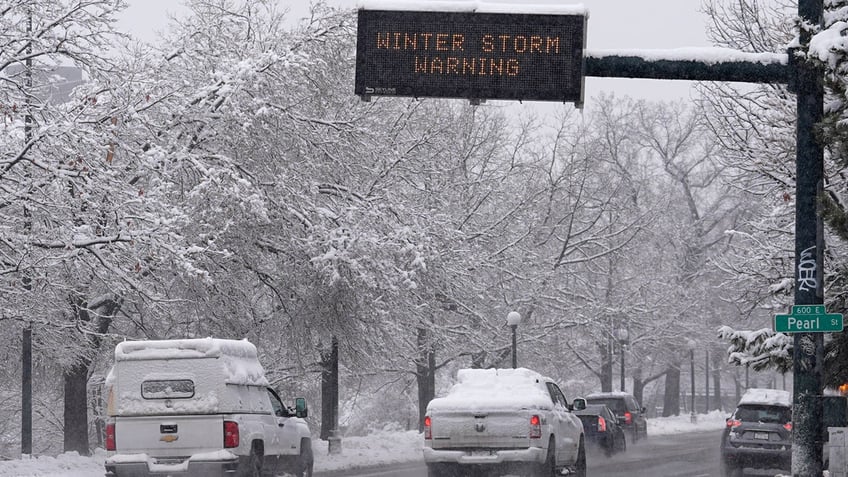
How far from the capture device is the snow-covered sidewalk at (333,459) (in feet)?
69.9

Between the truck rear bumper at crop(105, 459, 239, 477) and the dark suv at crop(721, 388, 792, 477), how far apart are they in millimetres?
11627

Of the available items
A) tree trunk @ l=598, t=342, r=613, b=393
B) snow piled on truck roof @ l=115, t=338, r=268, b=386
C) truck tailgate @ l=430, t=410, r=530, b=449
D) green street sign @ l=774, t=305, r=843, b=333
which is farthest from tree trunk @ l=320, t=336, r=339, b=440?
tree trunk @ l=598, t=342, r=613, b=393

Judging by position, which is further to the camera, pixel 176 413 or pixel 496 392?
pixel 496 392

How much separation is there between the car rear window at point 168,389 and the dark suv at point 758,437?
12.0 m

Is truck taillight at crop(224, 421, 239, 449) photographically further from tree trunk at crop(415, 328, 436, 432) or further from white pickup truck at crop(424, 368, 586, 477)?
tree trunk at crop(415, 328, 436, 432)

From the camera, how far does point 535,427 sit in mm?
19156

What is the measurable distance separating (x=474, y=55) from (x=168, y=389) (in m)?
7.00

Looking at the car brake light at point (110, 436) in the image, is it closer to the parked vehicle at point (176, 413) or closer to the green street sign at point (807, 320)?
the parked vehicle at point (176, 413)

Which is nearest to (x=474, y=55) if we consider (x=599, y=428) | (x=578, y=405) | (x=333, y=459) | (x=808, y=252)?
(x=808, y=252)

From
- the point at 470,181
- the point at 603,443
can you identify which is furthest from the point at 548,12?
the point at 470,181

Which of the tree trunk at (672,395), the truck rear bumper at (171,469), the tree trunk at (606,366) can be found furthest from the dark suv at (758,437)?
the tree trunk at (672,395)

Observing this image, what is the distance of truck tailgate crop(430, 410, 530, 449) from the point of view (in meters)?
19.1

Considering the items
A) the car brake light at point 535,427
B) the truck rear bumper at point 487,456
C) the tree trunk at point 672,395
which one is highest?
the car brake light at point 535,427

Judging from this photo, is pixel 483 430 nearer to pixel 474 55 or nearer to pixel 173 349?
pixel 173 349
